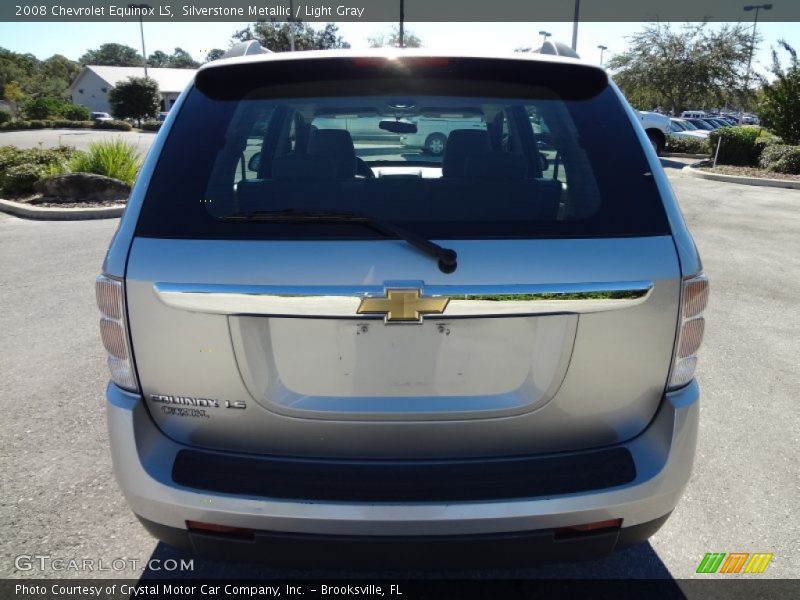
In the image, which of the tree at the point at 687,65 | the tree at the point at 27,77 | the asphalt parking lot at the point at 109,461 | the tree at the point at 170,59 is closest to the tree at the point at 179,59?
the tree at the point at 170,59

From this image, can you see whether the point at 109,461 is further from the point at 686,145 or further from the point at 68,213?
the point at 686,145

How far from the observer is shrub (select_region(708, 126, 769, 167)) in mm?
20062

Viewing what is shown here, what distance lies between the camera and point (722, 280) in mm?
6965

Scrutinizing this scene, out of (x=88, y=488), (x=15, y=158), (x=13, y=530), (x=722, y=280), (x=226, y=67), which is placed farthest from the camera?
(x=15, y=158)

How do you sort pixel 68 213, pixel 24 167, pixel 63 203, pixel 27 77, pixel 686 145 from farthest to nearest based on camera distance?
pixel 27 77
pixel 686 145
pixel 24 167
pixel 63 203
pixel 68 213

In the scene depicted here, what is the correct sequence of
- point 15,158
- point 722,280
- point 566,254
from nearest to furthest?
point 566,254 < point 722,280 < point 15,158

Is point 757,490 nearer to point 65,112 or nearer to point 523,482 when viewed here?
point 523,482

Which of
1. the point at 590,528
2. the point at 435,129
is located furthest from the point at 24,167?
the point at 590,528

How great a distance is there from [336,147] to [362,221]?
0.88 m

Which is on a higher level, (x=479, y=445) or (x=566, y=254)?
(x=566, y=254)

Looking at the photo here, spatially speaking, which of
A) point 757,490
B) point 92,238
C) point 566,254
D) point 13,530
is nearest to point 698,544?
point 757,490

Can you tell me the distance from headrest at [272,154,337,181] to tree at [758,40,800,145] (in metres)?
22.7

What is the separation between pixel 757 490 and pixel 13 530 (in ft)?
11.2

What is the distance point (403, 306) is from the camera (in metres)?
1.69
